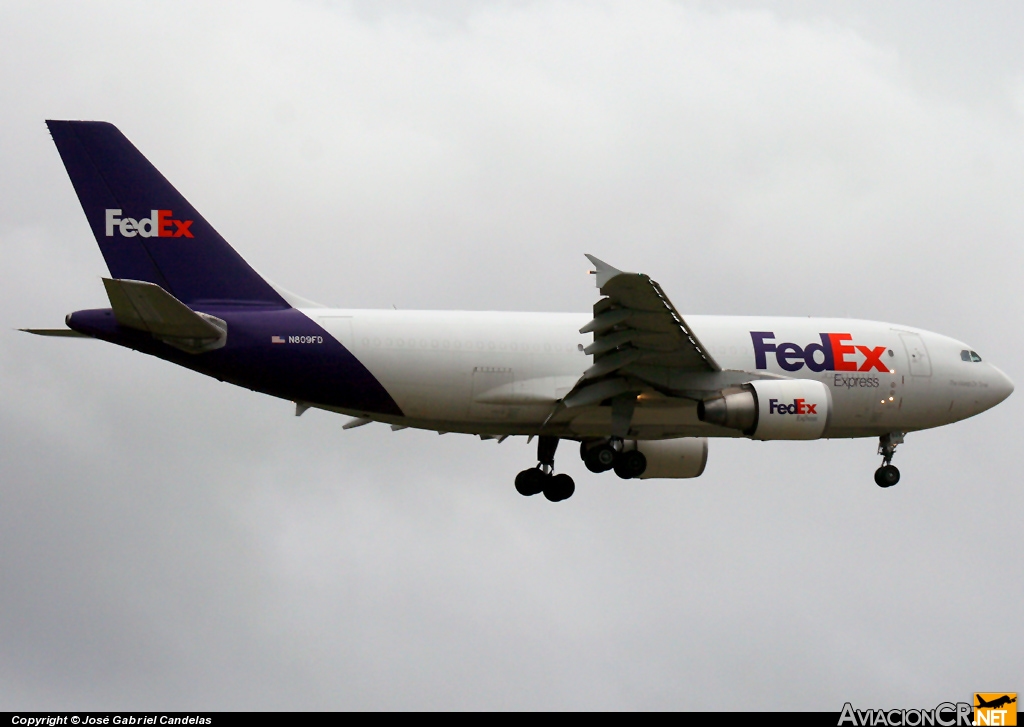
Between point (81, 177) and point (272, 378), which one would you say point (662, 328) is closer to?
point (272, 378)

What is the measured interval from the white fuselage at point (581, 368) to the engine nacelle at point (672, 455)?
3.14 metres

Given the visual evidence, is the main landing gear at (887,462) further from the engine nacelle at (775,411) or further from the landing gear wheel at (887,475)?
the engine nacelle at (775,411)

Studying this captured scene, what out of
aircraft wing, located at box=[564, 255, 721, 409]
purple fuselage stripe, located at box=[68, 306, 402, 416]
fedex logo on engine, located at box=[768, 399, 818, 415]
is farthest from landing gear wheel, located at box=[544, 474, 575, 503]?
fedex logo on engine, located at box=[768, 399, 818, 415]

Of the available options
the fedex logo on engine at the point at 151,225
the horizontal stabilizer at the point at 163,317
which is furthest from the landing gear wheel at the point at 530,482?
the fedex logo on engine at the point at 151,225

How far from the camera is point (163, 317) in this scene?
30.8 m

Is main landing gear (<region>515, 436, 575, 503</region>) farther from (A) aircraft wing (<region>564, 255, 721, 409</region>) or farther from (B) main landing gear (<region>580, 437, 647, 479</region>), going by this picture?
(A) aircraft wing (<region>564, 255, 721, 409</region>)

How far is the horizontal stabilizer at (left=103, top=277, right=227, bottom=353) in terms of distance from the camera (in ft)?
98.5

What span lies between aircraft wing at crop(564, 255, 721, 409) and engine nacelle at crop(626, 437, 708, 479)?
5246 mm

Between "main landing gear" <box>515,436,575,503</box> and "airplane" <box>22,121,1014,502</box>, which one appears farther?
"main landing gear" <box>515,436,575,503</box>

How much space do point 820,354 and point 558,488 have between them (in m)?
7.43

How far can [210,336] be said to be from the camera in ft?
104

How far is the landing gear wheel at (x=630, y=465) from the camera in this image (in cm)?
3534

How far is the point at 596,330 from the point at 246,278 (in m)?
8.16

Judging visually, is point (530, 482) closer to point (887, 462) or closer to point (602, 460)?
point (602, 460)
